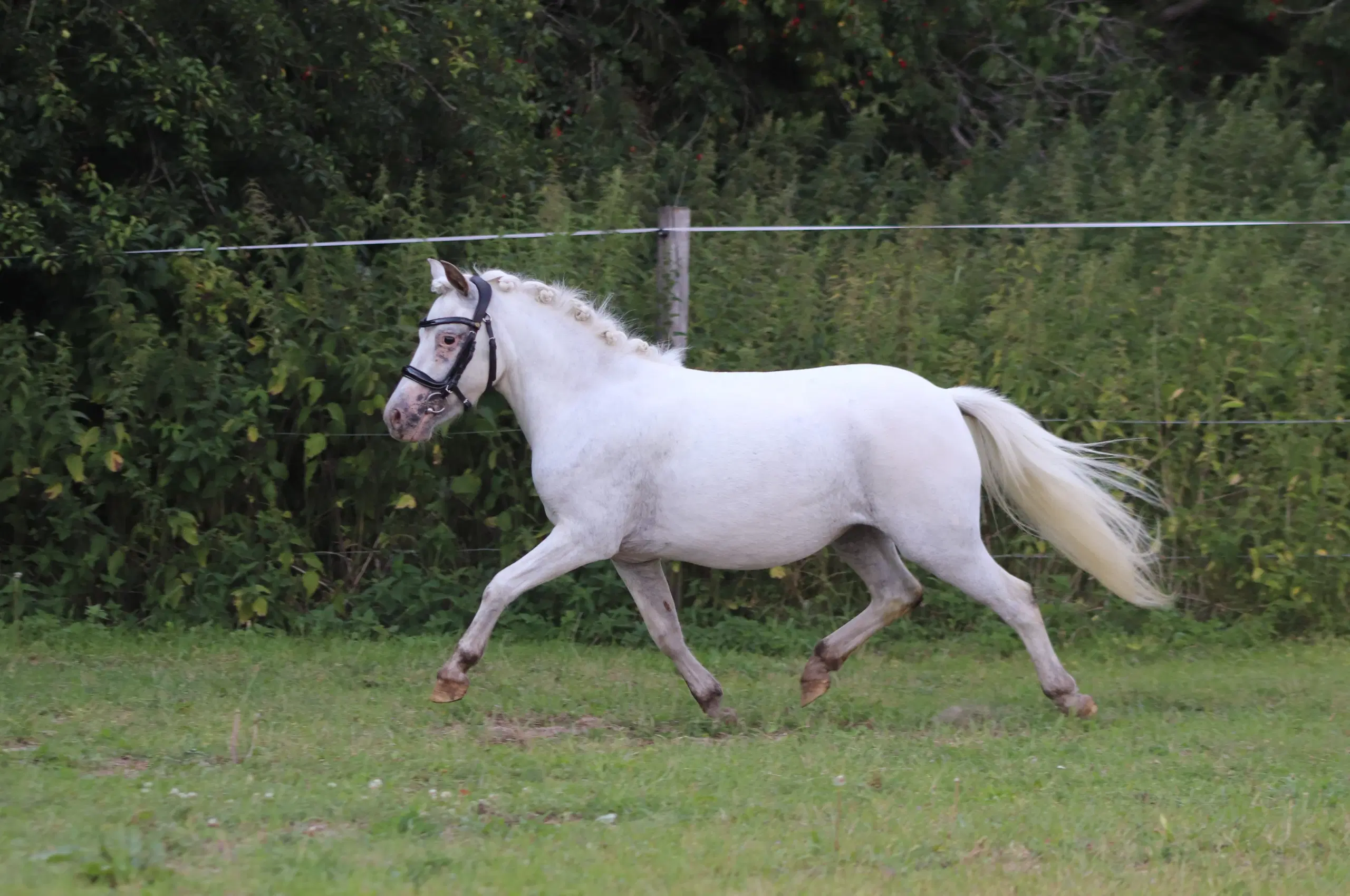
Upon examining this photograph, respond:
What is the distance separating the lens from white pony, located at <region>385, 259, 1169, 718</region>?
6113 mm

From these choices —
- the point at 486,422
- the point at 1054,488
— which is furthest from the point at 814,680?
the point at 486,422

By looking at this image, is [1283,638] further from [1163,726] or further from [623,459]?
[623,459]

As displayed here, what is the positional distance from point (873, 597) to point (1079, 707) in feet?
3.17

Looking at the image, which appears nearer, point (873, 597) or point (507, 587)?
point (507, 587)

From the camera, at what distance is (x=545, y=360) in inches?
247

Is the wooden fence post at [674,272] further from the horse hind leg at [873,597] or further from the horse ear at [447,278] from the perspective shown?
the horse ear at [447,278]

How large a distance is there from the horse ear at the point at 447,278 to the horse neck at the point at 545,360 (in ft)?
0.59

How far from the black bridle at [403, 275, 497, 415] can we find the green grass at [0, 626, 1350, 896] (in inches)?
51.1

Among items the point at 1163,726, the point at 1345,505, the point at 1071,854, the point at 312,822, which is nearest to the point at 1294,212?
the point at 1345,505

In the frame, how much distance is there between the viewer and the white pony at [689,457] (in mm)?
6113

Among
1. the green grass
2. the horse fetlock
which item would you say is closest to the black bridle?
the green grass

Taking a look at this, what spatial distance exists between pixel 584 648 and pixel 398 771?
3.03m

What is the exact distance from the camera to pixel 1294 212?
9.83m

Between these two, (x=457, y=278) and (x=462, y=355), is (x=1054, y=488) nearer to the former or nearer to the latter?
(x=462, y=355)
